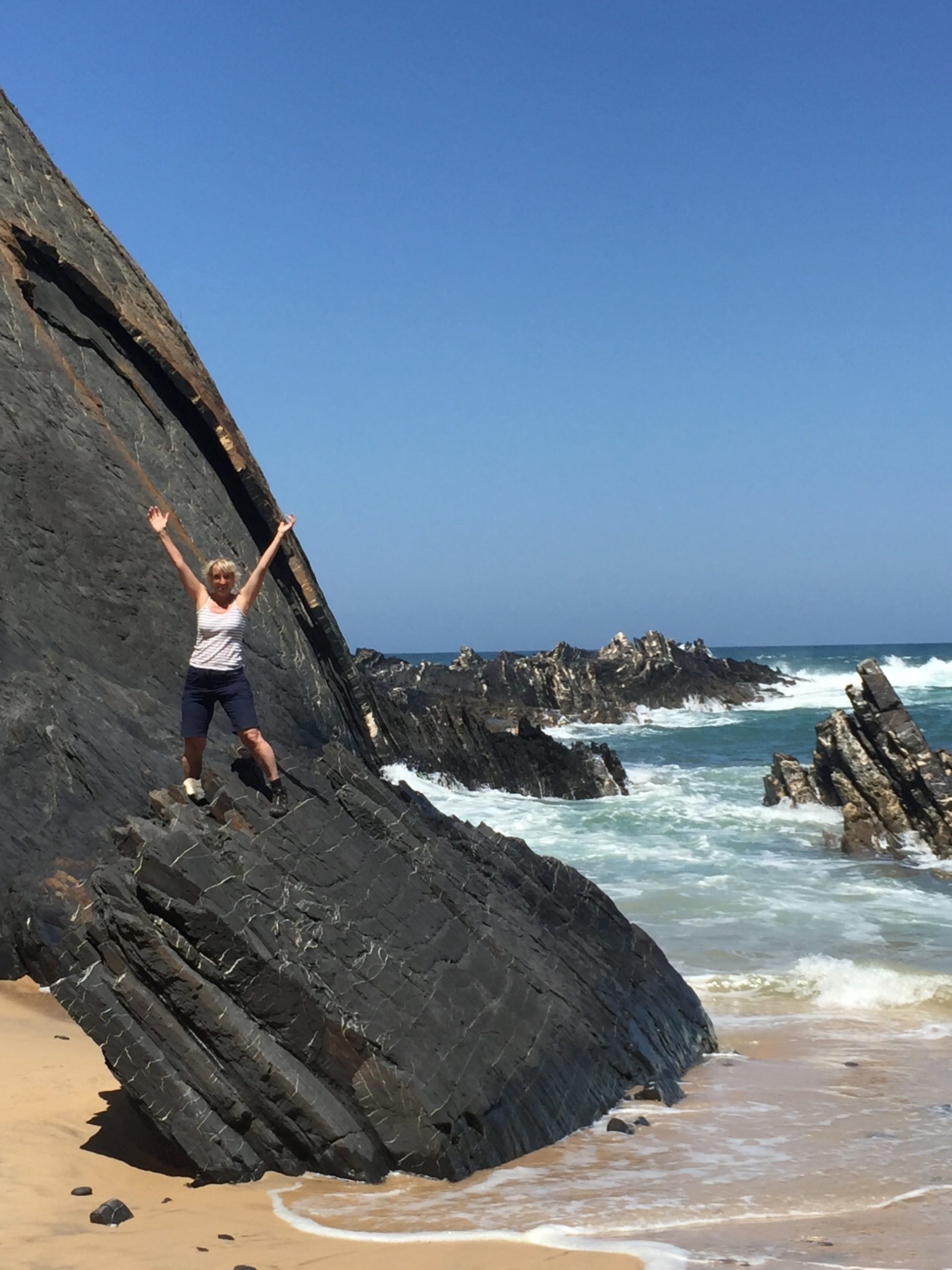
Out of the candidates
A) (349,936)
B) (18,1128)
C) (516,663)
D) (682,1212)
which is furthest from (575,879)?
(516,663)

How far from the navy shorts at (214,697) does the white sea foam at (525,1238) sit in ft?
8.58

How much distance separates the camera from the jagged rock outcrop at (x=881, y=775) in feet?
59.7

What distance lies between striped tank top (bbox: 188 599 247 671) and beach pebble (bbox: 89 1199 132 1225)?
2787 mm

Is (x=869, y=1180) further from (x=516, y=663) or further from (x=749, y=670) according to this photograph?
(x=749, y=670)

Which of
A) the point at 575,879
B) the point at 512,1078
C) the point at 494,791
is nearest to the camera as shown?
the point at 512,1078

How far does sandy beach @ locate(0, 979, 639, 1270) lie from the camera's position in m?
4.35

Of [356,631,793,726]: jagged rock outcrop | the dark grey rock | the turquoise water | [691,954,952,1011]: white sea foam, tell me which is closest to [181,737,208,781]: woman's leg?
[691,954,952,1011]: white sea foam

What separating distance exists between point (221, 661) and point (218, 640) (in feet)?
0.38

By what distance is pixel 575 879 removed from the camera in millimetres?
8453

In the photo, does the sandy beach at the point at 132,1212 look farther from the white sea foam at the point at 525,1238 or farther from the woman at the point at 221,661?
the woman at the point at 221,661

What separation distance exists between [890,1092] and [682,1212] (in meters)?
2.59

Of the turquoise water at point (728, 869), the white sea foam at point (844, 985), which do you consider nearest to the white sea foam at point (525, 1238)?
the white sea foam at point (844, 985)

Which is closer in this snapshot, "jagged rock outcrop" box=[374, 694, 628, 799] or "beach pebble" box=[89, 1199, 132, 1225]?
"beach pebble" box=[89, 1199, 132, 1225]

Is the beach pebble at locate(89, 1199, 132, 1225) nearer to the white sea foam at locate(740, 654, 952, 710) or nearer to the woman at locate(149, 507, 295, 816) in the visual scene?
the woman at locate(149, 507, 295, 816)
